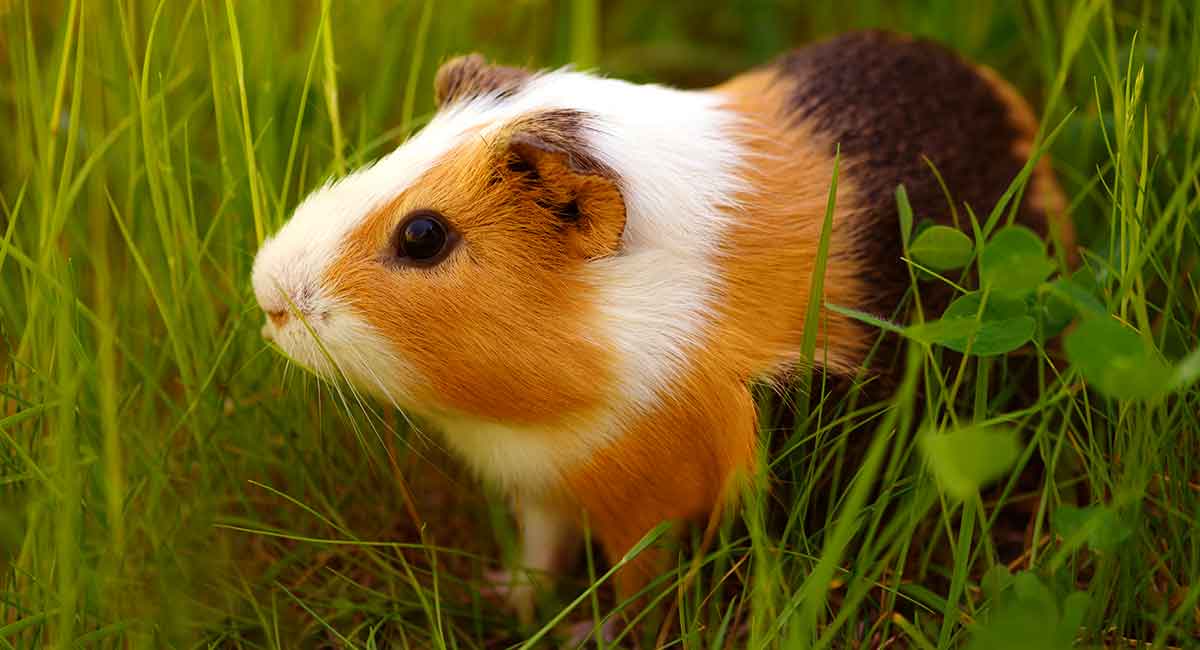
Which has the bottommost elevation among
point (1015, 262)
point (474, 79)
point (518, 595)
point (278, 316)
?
point (518, 595)

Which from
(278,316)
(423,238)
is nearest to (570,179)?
(423,238)

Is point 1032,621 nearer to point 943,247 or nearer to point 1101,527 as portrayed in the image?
point 1101,527

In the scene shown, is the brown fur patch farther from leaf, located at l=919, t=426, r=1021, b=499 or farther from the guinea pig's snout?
leaf, located at l=919, t=426, r=1021, b=499

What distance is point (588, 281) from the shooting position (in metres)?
2.14

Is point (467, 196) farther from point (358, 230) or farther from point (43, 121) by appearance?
point (43, 121)

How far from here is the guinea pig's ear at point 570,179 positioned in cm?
205

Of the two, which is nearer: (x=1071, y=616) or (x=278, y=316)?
(x=1071, y=616)

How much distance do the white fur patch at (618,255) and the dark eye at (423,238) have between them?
9 cm

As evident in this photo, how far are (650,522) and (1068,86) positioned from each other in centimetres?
218

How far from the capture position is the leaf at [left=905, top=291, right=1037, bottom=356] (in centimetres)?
193

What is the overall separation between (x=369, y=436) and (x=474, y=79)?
36.9 inches

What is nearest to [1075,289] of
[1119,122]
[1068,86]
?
[1119,122]

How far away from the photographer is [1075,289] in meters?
1.95

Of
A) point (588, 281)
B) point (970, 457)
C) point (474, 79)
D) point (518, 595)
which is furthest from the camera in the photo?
point (518, 595)
